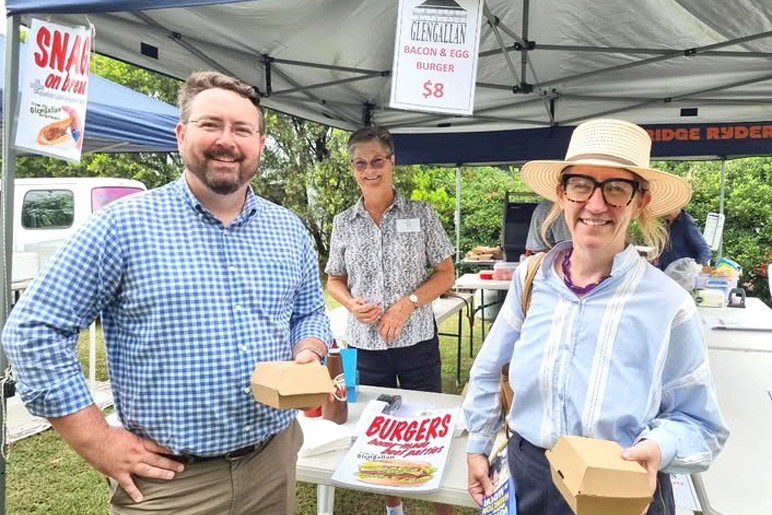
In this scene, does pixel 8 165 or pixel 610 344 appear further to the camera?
pixel 8 165

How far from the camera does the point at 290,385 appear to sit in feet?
3.81

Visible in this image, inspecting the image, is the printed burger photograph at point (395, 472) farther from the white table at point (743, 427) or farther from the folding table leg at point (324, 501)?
the folding table leg at point (324, 501)

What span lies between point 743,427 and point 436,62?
1.64 m

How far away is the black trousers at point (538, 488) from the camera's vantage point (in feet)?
3.83

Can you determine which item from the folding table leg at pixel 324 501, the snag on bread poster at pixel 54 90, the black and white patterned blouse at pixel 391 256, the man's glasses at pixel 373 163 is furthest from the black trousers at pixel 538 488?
the snag on bread poster at pixel 54 90

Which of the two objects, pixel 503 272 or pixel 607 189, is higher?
pixel 607 189

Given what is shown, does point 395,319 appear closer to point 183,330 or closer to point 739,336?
point 183,330

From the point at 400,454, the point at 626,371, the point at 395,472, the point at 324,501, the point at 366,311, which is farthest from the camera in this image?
the point at 324,501


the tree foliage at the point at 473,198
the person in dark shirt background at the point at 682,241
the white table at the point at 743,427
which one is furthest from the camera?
the tree foliage at the point at 473,198

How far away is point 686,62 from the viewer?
393cm

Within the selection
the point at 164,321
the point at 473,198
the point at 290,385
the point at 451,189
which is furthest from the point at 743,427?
the point at 451,189

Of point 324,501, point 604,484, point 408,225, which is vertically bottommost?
point 324,501

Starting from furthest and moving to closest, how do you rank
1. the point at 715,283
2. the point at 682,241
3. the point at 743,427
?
the point at 715,283
the point at 682,241
the point at 743,427

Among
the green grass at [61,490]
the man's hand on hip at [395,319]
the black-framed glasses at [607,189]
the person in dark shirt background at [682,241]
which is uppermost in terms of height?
the black-framed glasses at [607,189]
